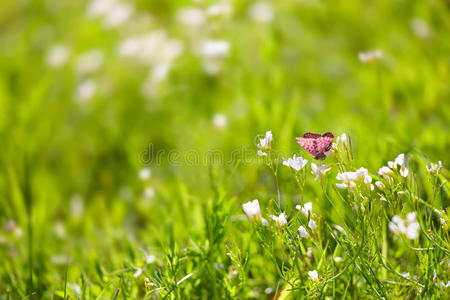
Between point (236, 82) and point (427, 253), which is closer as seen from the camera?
point (427, 253)

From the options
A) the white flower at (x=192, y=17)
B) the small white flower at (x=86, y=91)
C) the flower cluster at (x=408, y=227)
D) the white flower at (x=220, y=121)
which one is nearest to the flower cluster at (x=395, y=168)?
the flower cluster at (x=408, y=227)

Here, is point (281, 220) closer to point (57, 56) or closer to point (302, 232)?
point (302, 232)

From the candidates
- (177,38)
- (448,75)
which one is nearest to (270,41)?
(177,38)

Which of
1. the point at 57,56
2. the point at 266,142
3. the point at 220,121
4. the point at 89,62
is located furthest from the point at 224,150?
the point at 57,56

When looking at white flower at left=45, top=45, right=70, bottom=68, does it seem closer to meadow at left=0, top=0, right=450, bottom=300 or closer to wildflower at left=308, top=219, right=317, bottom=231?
meadow at left=0, top=0, right=450, bottom=300

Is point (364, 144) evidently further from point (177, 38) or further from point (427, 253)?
point (177, 38)
